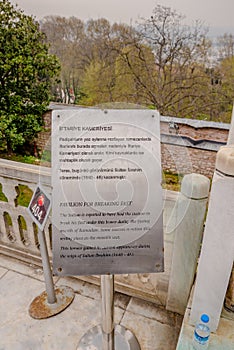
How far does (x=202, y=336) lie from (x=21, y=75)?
731 cm

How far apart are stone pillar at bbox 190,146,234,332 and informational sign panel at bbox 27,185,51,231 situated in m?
0.82

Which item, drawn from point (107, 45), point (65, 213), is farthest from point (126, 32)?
point (65, 213)

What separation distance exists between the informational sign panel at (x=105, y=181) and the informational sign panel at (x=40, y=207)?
0.40 meters

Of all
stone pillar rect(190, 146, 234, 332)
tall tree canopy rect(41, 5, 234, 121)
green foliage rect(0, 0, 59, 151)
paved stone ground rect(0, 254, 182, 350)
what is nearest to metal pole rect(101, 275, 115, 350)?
paved stone ground rect(0, 254, 182, 350)

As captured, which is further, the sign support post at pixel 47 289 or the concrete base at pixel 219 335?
the sign support post at pixel 47 289

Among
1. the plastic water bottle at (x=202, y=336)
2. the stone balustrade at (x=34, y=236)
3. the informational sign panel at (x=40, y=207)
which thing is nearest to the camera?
the plastic water bottle at (x=202, y=336)

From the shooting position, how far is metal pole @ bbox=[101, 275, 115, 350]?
1.25 m

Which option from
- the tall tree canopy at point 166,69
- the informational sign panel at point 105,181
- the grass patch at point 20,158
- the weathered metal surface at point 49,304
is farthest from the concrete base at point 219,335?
the tall tree canopy at point 166,69

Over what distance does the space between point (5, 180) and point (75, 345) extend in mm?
1170

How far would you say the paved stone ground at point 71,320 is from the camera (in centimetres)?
158

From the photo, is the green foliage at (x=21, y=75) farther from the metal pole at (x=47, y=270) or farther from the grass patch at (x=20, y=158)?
the metal pole at (x=47, y=270)

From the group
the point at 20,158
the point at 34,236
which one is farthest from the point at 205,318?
the point at 20,158

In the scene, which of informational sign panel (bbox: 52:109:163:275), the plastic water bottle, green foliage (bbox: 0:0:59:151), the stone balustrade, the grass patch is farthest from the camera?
the grass patch

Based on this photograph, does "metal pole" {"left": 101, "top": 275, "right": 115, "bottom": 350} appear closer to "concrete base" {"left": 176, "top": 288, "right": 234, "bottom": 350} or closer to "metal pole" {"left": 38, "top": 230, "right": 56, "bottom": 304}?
"concrete base" {"left": 176, "top": 288, "right": 234, "bottom": 350}
